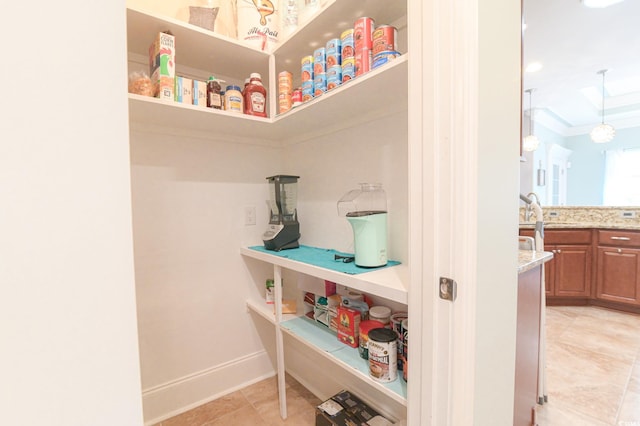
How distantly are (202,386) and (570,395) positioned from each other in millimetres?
2313

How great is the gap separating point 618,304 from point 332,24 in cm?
412

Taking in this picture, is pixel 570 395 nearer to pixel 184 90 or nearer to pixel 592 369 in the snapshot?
pixel 592 369

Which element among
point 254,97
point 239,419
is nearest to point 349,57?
point 254,97

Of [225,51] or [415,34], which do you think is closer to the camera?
[415,34]

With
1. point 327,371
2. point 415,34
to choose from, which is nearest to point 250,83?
point 415,34

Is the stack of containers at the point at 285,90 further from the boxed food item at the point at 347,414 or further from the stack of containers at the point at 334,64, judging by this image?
the boxed food item at the point at 347,414

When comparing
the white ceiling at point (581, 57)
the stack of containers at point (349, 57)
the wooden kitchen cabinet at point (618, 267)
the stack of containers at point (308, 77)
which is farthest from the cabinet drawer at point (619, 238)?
the stack of containers at point (308, 77)

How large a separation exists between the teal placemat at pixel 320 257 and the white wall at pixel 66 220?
0.82 m

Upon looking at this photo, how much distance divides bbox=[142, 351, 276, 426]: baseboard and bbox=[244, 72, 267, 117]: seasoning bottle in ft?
5.23

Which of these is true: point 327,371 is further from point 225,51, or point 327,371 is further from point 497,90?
point 225,51

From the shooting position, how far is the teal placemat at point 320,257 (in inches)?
46.4

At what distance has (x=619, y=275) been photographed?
10.0 feet

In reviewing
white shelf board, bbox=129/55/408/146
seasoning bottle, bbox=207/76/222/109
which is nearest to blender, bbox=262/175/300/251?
white shelf board, bbox=129/55/408/146

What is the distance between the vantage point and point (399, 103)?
1259mm
